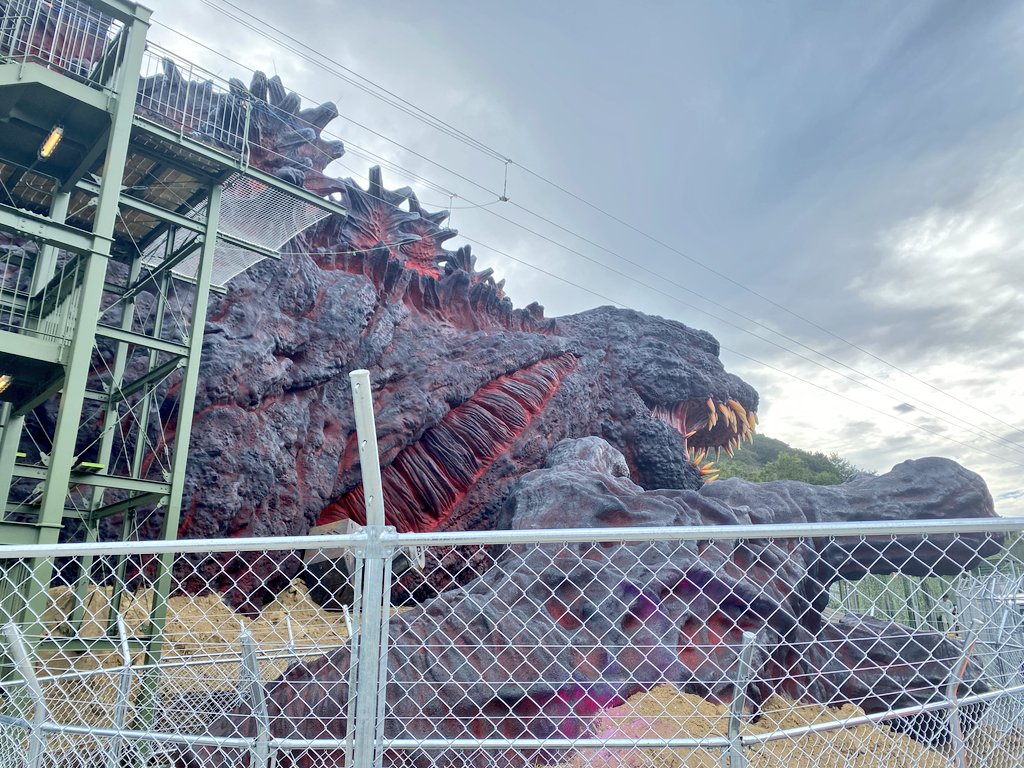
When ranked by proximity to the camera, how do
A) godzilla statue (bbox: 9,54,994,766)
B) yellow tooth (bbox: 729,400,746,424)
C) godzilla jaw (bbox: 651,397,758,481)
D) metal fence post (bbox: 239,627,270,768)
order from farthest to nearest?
yellow tooth (bbox: 729,400,746,424) < godzilla jaw (bbox: 651,397,758,481) < godzilla statue (bbox: 9,54,994,766) < metal fence post (bbox: 239,627,270,768)

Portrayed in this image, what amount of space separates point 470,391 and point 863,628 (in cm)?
784

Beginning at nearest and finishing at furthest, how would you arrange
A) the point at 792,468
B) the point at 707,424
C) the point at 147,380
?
the point at 147,380
the point at 707,424
the point at 792,468

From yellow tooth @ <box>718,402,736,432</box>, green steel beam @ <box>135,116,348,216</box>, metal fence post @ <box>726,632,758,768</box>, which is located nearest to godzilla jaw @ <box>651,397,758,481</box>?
yellow tooth @ <box>718,402,736,432</box>

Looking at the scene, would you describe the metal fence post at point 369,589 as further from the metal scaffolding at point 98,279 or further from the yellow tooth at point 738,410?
the yellow tooth at point 738,410

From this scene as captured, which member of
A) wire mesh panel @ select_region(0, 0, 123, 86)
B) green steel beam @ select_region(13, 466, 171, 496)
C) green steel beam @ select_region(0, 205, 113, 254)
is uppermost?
wire mesh panel @ select_region(0, 0, 123, 86)

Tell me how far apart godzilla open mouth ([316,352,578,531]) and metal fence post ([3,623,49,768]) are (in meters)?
9.05

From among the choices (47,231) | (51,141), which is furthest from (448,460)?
(51,141)

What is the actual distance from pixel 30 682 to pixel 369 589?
4.83 feet

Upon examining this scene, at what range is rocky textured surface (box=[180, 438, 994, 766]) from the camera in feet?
16.7

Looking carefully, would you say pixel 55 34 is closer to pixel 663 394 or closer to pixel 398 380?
pixel 398 380

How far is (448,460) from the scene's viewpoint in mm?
12961

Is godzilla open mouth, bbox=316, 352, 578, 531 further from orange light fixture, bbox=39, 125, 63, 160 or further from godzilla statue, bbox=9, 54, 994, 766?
orange light fixture, bbox=39, 125, 63, 160

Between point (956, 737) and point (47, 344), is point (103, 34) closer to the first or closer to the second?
point (47, 344)

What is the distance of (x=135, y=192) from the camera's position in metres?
9.87
